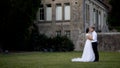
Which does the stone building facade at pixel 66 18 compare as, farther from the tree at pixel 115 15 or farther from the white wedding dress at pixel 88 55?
the white wedding dress at pixel 88 55

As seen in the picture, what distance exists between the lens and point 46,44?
144ft

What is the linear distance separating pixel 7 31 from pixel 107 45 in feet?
44.0

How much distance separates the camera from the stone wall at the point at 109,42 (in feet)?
145

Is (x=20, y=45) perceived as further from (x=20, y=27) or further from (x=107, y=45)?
(x=107, y=45)

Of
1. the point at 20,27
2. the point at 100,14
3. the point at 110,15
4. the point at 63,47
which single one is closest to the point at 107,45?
the point at 63,47

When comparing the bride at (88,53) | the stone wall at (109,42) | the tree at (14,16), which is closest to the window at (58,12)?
the stone wall at (109,42)

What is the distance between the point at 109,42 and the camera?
145 feet

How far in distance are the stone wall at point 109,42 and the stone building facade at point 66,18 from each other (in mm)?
2731

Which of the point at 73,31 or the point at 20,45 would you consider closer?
the point at 20,45

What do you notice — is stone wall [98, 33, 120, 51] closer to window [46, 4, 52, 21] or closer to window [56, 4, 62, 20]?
window [56, 4, 62, 20]

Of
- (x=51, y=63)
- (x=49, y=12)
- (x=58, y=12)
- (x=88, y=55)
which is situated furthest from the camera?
(x=49, y=12)

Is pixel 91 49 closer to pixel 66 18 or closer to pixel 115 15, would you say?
pixel 66 18

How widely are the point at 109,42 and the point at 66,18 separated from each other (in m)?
7.23

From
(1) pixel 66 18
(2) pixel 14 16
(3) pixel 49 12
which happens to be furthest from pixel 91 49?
(3) pixel 49 12
